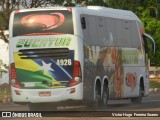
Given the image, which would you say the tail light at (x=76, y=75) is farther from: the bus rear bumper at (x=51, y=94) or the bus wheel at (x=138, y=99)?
the bus wheel at (x=138, y=99)

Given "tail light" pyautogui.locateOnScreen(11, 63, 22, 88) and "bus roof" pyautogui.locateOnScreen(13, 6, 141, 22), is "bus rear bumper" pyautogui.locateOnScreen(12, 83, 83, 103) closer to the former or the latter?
"tail light" pyautogui.locateOnScreen(11, 63, 22, 88)

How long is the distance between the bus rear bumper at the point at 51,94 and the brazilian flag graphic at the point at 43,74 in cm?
13

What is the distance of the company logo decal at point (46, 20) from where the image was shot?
22156 millimetres

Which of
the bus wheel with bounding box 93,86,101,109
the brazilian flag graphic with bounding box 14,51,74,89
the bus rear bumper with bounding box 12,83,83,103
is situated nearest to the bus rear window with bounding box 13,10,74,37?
the brazilian flag graphic with bounding box 14,51,74,89

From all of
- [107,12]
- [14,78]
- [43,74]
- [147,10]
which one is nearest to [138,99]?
[107,12]

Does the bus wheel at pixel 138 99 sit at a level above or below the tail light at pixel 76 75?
below

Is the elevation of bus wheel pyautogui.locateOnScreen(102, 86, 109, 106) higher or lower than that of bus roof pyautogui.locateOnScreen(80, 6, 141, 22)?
lower

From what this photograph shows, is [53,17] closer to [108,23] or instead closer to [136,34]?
[108,23]

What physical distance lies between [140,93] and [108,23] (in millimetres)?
4657

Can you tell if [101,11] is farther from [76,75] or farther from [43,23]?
[76,75]

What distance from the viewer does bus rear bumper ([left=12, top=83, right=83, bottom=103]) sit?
21.9 m

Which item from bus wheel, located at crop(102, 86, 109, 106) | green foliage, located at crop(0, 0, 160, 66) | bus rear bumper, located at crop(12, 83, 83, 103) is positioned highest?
bus rear bumper, located at crop(12, 83, 83, 103)

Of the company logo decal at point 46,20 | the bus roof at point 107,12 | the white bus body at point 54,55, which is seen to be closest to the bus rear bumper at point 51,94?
the white bus body at point 54,55

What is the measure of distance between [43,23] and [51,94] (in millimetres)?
2322
